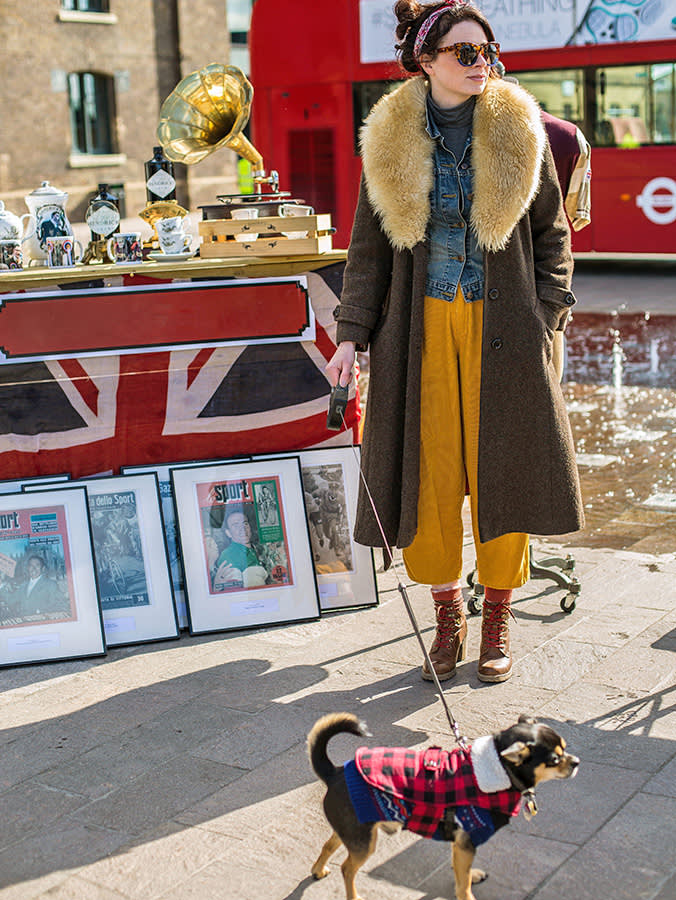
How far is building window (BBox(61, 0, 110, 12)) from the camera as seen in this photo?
1046 inches

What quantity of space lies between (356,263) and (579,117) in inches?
488

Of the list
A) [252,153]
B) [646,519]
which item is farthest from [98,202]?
[646,519]

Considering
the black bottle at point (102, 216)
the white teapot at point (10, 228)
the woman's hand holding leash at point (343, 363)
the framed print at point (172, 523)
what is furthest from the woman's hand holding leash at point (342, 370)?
the white teapot at point (10, 228)

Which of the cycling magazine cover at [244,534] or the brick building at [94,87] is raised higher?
the brick building at [94,87]

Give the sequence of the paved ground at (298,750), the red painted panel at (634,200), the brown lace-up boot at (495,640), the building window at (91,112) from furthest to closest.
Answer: the building window at (91,112), the red painted panel at (634,200), the brown lace-up boot at (495,640), the paved ground at (298,750)

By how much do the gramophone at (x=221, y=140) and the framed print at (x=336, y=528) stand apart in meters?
0.83

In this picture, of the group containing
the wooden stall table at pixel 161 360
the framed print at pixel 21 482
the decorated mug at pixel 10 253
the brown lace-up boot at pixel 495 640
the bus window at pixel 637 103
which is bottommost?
the brown lace-up boot at pixel 495 640

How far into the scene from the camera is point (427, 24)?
3547mm

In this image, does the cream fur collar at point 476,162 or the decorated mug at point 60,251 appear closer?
the cream fur collar at point 476,162

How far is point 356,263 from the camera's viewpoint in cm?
373

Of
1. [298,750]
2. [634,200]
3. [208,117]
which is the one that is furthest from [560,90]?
[298,750]

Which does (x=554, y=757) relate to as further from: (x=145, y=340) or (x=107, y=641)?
(x=145, y=340)

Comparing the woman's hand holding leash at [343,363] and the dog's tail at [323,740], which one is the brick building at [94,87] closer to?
the woman's hand holding leash at [343,363]

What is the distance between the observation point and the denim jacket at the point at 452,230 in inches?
142
